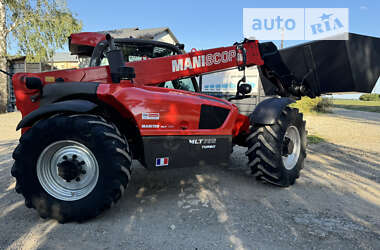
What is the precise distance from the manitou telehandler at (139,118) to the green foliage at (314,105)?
13.2 meters

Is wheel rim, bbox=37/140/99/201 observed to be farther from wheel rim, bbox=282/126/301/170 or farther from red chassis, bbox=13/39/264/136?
wheel rim, bbox=282/126/301/170

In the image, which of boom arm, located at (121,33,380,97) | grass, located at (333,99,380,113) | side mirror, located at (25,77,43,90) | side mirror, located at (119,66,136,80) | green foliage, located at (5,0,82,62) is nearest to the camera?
side mirror, located at (25,77,43,90)

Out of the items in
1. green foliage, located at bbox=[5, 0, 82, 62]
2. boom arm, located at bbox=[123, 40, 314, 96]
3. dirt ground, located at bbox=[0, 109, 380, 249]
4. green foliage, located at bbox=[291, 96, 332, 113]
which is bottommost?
dirt ground, located at bbox=[0, 109, 380, 249]

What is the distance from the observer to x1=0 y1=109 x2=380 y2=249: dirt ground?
2.15 meters

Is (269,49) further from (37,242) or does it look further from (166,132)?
(37,242)

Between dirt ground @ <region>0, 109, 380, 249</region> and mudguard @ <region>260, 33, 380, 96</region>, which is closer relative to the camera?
dirt ground @ <region>0, 109, 380, 249</region>

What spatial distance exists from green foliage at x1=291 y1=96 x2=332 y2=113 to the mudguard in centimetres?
1280

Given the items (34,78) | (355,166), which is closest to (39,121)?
(34,78)

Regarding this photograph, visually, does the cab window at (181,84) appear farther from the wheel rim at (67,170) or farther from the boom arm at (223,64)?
the wheel rim at (67,170)

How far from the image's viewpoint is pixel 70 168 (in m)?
2.47

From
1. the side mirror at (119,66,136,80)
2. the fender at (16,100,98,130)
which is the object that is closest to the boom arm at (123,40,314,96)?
the side mirror at (119,66,136,80)

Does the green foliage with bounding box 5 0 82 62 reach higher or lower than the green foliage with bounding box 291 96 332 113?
higher

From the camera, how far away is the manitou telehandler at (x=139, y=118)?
241 cm

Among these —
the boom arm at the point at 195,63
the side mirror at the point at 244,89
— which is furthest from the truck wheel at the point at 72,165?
the side mirror at the point at 244,89
